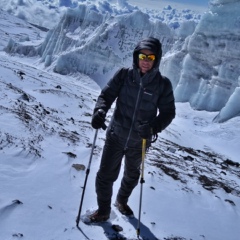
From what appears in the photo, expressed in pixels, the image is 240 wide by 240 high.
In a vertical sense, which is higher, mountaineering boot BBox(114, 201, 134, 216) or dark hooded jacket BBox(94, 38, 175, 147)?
dark hooded jacket BBox(94, 38, 175, 147)

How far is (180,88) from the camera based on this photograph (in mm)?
34156

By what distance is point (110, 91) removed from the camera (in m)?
4.72

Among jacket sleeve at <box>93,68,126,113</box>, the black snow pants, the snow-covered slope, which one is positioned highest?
jacket sleeve at <box>93,68,126,113</box>

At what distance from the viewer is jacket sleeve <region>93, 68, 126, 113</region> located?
4.68 meters

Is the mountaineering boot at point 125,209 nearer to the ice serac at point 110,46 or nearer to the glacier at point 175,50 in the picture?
the glacier at point 175,50

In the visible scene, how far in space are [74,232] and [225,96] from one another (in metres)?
27.5

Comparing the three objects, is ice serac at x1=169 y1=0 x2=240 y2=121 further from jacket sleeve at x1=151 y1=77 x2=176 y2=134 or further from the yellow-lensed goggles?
the yellow-lensed goggles

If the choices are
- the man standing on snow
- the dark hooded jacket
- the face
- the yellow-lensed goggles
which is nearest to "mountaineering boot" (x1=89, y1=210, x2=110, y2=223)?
the man standing on snow

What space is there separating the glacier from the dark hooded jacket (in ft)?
75.5

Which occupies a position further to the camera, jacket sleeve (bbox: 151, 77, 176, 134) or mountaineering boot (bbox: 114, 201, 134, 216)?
mountaineering boot (bbox: 114, 201, 134, 216)

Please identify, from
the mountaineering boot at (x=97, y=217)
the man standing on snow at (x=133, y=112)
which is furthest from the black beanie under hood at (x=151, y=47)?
the mountaineering boot at (x=97, y=217)

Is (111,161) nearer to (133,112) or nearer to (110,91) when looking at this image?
(133,112)

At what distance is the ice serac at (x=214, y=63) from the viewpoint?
28.9 metres

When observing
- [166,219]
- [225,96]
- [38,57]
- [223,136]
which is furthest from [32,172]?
[38,57]
